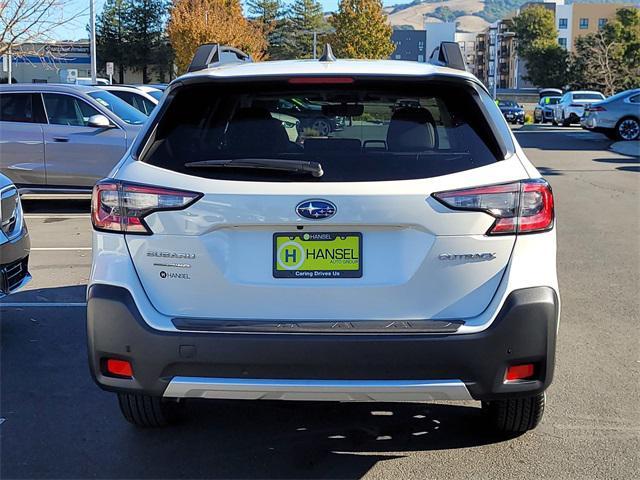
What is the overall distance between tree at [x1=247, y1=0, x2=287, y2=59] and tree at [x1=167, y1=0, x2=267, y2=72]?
2815 cm

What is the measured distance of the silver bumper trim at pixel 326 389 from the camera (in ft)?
10.7

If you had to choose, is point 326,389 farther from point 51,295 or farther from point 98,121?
point 98,121

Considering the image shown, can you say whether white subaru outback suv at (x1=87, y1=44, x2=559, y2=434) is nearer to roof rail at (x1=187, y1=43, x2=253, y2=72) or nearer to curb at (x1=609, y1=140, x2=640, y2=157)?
roof rail at (x1=187, y1=43, x2=253, y2=72)

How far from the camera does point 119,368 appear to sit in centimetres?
346

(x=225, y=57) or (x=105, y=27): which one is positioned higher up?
(x=105, y=27)

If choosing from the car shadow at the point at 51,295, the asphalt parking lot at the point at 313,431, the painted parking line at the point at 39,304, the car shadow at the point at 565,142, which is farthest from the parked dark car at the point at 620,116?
the painted parking line at the point at 39,304

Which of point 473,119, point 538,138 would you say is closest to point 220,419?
point 473,119

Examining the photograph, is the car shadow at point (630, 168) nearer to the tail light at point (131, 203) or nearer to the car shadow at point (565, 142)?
the car shadow at point (565, 142)

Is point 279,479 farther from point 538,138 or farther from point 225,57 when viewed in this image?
point 538,138

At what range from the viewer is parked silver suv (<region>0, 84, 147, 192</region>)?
11.8 metres

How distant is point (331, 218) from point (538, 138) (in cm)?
2838

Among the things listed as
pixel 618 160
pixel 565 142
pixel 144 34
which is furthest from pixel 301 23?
pixel 618 160

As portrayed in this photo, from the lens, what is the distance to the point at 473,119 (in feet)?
11.9

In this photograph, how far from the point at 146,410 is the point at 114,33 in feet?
247
